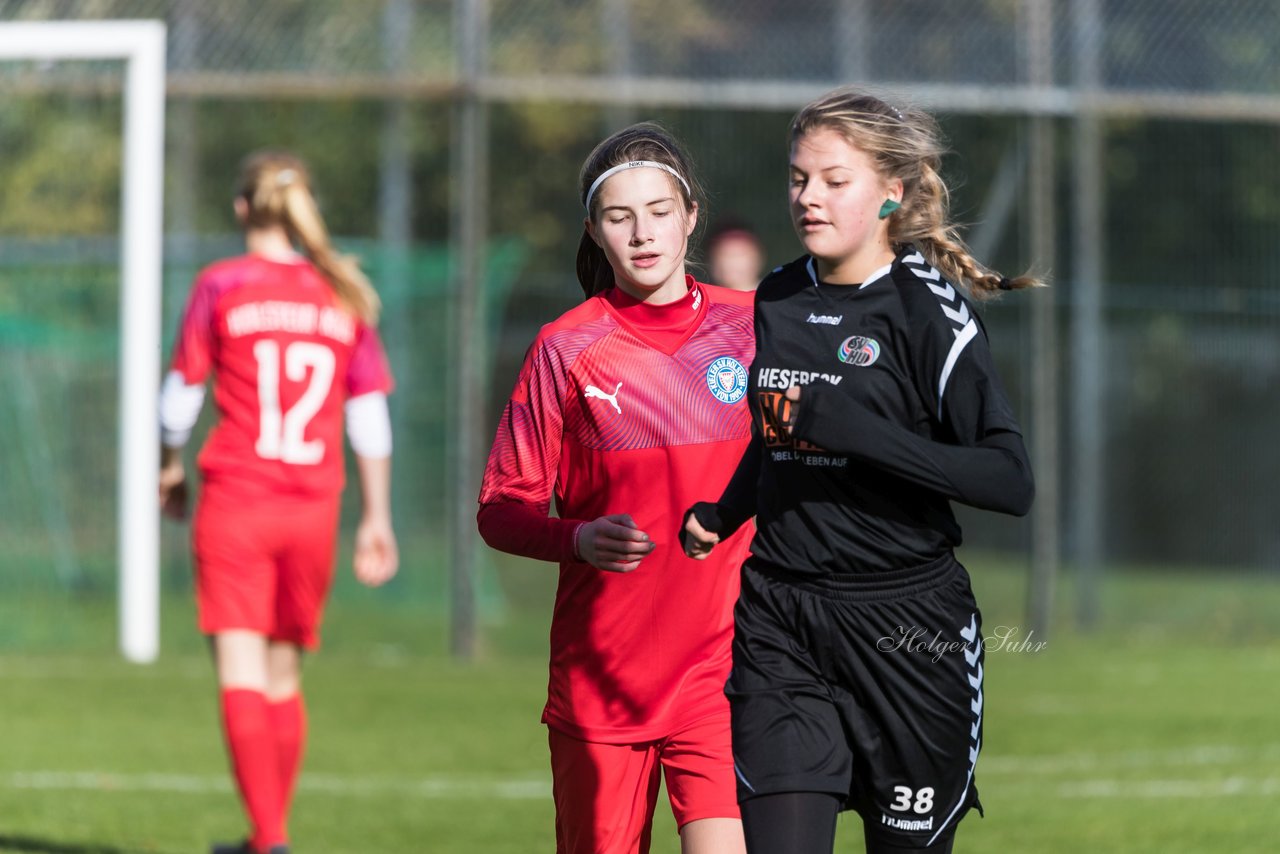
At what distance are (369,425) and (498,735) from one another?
2988 mm

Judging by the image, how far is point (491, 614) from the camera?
13688 mm

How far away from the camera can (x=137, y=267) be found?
10141 millimetres

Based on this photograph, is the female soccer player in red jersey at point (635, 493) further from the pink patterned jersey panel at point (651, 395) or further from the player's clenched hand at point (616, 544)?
the player's clenched hand at point (616, 544)

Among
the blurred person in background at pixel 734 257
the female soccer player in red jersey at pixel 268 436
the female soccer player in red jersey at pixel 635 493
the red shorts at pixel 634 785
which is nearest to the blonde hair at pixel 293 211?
the female soccer player in red jersey at pixel 268 436

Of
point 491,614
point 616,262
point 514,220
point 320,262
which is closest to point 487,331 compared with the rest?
point 514,220

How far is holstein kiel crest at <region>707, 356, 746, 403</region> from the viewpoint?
4.28m

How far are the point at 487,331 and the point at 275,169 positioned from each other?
722 cm

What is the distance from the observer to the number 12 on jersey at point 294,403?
6.66 metres

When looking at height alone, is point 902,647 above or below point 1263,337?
below

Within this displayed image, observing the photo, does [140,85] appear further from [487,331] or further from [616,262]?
[616,262]

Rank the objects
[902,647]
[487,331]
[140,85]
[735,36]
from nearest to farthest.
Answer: [902,647], [140,85], [735,36], [487,331]

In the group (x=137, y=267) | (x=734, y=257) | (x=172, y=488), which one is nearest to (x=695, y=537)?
(x=172, y=488)

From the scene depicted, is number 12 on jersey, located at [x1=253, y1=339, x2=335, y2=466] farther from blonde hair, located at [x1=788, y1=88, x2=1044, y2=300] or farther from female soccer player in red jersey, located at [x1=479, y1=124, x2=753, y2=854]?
blonde hair, located at [x1=788, y1=88, x2=1044, y2=300]

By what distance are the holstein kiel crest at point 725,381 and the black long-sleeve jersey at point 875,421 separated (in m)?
0.29
